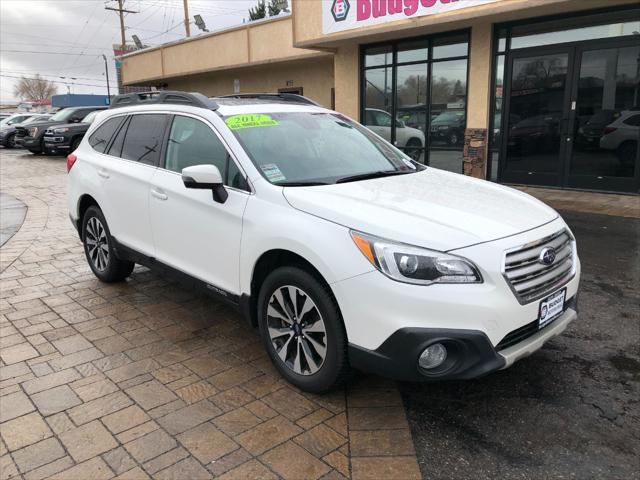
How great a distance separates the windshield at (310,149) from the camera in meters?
3.57

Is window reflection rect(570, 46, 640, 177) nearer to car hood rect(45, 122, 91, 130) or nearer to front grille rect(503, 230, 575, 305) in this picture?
front grille rect(503, 230, 575, 305)

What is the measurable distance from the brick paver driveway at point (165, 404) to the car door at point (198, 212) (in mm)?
572

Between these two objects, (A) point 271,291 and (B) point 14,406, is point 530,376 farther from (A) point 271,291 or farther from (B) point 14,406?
(B) point 14,406

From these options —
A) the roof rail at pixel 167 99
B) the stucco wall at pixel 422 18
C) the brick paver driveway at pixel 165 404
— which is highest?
the stucco wall at pixel 422 18

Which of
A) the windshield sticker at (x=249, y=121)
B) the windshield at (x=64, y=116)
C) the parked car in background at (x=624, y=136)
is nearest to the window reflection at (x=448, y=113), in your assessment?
the parked car in background at (x=624, y=136)

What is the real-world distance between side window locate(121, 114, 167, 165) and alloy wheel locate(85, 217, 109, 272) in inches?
33.2

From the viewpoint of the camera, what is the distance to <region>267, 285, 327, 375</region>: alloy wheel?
309 centimetres

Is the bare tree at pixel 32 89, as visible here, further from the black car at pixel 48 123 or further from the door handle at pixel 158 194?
the door handle at pixel 158 194

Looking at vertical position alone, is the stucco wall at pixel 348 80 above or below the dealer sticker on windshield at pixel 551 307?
above

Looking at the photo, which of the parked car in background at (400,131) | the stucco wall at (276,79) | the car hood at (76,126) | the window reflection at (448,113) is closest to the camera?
the window reflection at (448,113)

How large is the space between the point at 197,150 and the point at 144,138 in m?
0.89

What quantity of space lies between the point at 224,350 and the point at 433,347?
175 cm

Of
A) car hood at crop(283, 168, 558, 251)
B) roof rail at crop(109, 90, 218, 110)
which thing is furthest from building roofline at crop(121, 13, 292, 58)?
car hood at crop(283, 168, 558, 251)

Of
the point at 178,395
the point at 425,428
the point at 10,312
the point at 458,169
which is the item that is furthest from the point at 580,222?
the point at 10,312
